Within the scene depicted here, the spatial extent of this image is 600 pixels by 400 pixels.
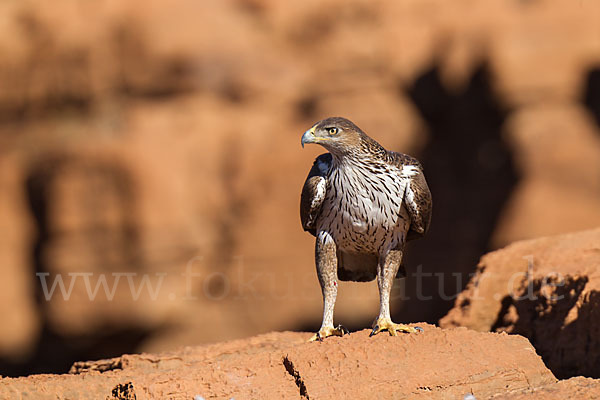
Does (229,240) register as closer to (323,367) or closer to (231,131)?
(231,131)

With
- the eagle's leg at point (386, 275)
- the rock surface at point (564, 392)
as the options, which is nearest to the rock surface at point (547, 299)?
the rock surface at point (564, 392)

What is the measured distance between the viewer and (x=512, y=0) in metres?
11.6

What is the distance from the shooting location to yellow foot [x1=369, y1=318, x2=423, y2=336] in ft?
14.8

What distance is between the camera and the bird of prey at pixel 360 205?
15.0 ft

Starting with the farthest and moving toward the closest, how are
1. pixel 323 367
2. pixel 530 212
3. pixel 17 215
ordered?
pixel 17 215
pixel 530 212
pixel 323 367

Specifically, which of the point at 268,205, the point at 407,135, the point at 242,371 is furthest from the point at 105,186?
the point at 242,371

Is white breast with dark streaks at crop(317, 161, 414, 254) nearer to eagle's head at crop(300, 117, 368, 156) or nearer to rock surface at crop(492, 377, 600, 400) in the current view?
eagle's head at crop(300, 117, 368, 156)

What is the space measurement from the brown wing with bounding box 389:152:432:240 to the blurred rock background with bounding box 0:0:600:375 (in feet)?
21.9

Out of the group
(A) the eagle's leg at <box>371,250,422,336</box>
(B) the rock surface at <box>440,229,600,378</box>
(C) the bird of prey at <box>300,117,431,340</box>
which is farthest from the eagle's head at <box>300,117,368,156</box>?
(B) the rock surface at <box>440,229,600,378</box>

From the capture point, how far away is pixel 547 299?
17.6 ft

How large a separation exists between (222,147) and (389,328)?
749 centimetres

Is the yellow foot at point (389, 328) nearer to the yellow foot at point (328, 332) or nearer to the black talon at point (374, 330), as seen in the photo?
the black talon at point (374, 330)

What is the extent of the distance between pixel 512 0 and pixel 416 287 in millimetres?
4756

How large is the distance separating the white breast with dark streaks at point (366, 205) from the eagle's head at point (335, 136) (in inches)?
4.2
